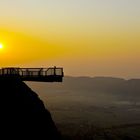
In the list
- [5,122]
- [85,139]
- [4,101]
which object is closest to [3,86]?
[4,101]

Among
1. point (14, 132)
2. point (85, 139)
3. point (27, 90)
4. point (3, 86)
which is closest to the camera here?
point (14, 132)

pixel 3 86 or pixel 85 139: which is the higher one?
pixel 3 86

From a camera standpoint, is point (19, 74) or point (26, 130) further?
point (19, 74)

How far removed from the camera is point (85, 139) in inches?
4149

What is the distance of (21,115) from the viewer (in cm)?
4734

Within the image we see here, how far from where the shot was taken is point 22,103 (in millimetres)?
49094

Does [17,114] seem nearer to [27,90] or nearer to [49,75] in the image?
[27,90]

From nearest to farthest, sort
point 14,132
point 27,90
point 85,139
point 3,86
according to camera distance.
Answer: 1. point 14,132
2. point 3,86
3. point 27,90
4. point 85,139

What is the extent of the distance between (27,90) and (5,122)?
8.00 m

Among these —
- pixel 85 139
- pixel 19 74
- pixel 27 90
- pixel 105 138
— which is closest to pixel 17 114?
pixel 27 90

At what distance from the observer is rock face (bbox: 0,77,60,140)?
4509 cm

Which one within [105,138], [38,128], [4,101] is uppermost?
[4,101]

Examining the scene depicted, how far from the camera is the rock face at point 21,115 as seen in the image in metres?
45.1

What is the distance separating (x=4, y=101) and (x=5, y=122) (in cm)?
304
